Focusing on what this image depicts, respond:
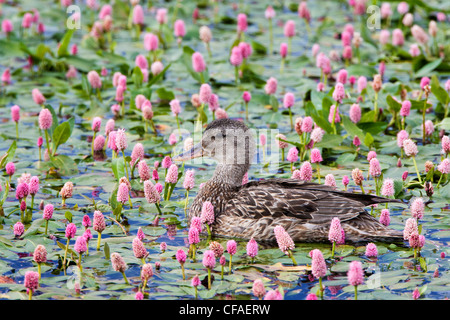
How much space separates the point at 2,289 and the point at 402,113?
17.6ft

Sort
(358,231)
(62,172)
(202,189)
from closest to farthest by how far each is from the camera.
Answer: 1. (358,231)
2. (202,189)
3. (62,172)

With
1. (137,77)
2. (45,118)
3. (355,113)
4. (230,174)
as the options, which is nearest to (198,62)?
(137,77)

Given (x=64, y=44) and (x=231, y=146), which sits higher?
(x=64, y=44)

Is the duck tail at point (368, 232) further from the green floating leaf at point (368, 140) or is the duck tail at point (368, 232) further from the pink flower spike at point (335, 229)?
the green floating leaf at point (368, 140)

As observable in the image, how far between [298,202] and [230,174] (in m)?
1.04

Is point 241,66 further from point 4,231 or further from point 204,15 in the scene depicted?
point 4,231

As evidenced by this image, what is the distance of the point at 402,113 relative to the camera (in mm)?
9352

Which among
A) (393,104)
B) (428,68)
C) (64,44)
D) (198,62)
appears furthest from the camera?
(64,44)

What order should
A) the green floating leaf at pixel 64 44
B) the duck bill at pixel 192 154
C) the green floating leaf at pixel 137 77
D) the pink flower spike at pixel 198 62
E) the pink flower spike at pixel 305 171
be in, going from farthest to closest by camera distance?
the green floating leaf at pixel 64 44 < the green floating leaf at pixel 137 77 < the pink flower spike at pixel 198 62 < the duck bill at pixel 192 154 < the pink flower spike at pixel 305 171

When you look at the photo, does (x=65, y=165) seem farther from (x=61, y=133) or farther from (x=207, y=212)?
(x=207, y=212)

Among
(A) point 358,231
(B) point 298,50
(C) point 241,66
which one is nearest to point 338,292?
(A) point 358,231

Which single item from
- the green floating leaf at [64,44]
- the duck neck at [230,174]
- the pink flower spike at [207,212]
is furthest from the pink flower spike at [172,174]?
the green floating leaf at [64,44]

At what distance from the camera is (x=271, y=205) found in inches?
299

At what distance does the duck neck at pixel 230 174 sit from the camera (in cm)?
825
